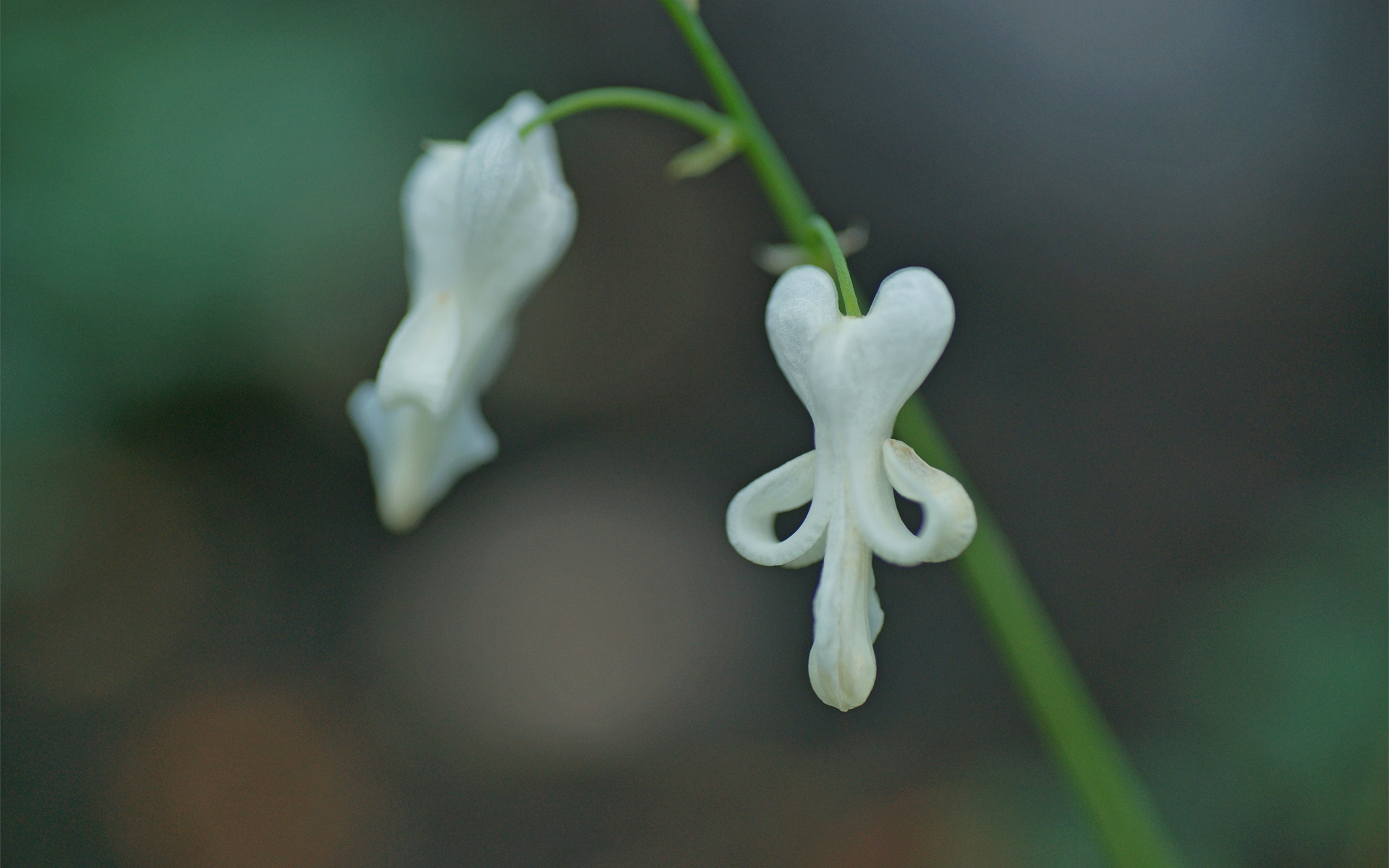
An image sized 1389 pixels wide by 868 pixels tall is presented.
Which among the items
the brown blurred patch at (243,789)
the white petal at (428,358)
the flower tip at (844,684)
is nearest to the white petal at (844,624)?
the flower tip at (844,684)

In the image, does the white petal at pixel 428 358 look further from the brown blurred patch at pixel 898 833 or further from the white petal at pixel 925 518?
the brown blurred patch at pixel 898 833

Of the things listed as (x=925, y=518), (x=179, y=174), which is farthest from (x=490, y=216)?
(x=179, y=174)

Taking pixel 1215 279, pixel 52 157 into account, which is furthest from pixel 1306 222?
pixel 52 157

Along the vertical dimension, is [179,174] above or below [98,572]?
above

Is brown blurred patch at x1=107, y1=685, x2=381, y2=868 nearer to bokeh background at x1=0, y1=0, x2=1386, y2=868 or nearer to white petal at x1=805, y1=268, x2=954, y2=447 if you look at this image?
bokeh background at x1=0, y1=0, x2=1386, y2=868

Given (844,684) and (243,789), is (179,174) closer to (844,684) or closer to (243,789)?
(243,789)

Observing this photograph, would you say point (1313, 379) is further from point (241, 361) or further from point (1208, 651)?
point (241, 361)

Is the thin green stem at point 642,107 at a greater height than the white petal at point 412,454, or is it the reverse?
the thin green stem at point 642,107
